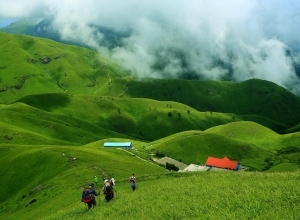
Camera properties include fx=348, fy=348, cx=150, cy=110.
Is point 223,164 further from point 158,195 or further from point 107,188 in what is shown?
point 158,195

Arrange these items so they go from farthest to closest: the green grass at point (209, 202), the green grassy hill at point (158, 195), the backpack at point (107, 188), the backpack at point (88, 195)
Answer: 1. the backpack at point (107, 188)
2. the backpack at point (88, 195)
3. the green grassy hill at point (158, 195)
4. the green grass at point (209, 202)

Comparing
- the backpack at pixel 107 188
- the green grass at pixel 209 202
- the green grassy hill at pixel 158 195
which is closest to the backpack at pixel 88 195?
the green grass at pixel 209 202

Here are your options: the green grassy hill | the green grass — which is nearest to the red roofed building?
the green grassy hill

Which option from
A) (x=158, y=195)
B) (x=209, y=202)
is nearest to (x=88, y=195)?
(x=158, y=195)

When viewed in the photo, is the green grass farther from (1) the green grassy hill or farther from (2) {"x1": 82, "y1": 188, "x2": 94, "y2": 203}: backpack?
(2) {"x1": 82, "y1": 188, "x2": 94, "y2": 203}: backpack

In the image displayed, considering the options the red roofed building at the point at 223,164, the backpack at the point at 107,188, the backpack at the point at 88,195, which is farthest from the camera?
the red roofed building at the point at 223,164

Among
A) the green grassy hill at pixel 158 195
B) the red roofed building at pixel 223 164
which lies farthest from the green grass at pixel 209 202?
the red roofed building at pixel 223 164

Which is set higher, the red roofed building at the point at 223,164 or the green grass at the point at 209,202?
the green grass at the point at 209,202

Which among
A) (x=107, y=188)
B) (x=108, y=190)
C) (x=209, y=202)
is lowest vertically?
(x=108, y=190)

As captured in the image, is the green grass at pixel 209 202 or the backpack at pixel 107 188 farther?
the backpack at pixel 107 188

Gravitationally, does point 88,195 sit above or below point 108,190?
below

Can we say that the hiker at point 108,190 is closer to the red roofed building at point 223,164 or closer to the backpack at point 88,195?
the backpack at point 88,195

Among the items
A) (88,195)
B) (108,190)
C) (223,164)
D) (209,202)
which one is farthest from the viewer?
(223,164)

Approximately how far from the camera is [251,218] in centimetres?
2172
